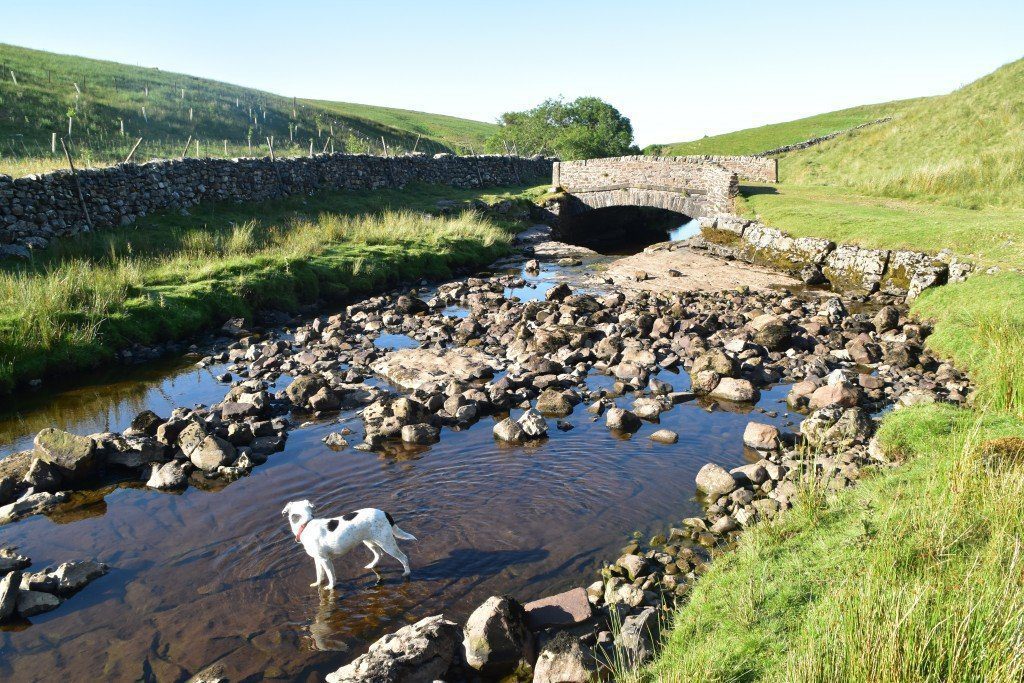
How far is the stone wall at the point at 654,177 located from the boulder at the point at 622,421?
85.1 ft

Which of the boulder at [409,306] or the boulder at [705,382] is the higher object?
the boulder at [409,306]

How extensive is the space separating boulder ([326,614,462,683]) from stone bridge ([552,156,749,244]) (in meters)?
32.8

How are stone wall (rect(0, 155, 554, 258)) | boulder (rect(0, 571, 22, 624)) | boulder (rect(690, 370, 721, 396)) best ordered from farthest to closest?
stone wall (rect(0, 155, 554, 258)), boulder (rect(690, 370, 721, 396)), boulder (rect(0, 571, 22, 624))

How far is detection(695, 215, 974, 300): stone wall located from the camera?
2027cm

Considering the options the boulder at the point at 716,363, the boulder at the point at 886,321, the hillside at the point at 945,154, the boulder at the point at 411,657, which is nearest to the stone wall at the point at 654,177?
the hillside at the point at 945,154

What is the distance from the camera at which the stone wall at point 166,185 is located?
72.6 ft

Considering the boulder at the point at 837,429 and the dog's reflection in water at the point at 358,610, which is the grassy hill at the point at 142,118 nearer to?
the dog's reflection in water at the point at 358,610

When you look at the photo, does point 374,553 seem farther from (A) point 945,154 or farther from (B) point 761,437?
(A) point 945,154

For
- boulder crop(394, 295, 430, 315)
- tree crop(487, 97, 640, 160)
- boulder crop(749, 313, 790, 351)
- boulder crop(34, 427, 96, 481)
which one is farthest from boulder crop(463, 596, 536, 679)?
tree crop(487, 97, 640, 160)

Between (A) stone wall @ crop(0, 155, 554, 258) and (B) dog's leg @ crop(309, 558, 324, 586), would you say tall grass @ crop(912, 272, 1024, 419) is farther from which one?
(A) stone wall @ crop(0, 155, 554, 258)

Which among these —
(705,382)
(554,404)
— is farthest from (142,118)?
(705,382)

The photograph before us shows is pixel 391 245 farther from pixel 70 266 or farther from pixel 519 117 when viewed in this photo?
pixel 519 117

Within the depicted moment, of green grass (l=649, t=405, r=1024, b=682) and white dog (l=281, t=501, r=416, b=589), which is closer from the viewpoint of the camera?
green grass (l=649, t=405, r=1024, b=682)

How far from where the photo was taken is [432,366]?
658 inches
